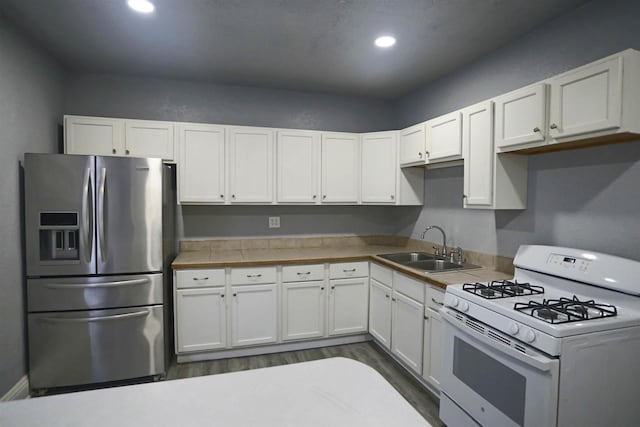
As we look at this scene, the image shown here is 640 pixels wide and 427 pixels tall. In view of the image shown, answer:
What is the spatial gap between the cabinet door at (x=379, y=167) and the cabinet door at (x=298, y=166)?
1.69 ft

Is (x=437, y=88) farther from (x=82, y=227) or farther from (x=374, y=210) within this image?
(x=82, y=227)

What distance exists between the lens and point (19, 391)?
2.27 meters

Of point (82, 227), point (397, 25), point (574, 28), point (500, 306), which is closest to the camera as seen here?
point (500, 306)

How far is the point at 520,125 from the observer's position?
6.61 ft

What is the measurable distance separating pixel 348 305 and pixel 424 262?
827 mm

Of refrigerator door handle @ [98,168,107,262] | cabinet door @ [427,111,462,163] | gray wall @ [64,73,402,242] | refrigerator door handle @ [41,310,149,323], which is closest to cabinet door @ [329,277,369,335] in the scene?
gray wall @ [64,73,402,242]

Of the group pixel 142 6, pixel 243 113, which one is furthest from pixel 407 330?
pixel 142 6

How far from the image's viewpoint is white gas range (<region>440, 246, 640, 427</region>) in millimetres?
1408

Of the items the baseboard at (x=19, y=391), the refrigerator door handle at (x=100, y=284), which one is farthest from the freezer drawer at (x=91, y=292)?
the baseboard at (x=19, y=391)

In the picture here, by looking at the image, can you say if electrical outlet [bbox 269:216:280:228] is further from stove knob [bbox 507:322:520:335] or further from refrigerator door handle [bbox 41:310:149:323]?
stove knob [bbox 507:322:520:335]

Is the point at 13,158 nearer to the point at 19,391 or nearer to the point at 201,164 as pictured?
the point at 201,164

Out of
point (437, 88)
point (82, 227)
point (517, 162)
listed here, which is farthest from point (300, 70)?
point (82, 227)

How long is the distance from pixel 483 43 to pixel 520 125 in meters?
0.84

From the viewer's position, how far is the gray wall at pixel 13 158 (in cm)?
215
